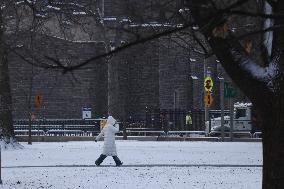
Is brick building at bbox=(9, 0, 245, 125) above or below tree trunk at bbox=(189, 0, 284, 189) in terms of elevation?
above

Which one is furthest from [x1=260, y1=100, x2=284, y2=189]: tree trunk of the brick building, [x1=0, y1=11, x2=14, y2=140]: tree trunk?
the brick building

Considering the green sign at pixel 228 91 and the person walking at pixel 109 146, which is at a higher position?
the green sign at pixel 228 91

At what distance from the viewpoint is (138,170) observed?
18.0m

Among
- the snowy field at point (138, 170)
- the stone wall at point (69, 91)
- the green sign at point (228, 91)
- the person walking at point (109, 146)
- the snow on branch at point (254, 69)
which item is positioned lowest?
the snowy field at point (138, 170)

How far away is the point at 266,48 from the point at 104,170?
377 inches

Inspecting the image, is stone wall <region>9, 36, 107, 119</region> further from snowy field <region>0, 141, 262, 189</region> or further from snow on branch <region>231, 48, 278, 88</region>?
snow on branch <region>231, 48, 278, 88</region>

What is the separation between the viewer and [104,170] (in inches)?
720

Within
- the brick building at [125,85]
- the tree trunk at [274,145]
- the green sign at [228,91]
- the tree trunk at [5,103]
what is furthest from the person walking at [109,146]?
the brick building at [125,85]

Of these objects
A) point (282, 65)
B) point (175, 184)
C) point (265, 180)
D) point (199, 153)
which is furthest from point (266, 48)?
point (199, 153)

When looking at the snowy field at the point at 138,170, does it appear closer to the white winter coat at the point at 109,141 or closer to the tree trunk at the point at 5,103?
the white winter coat at the point at 109,141

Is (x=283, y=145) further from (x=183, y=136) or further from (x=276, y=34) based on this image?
(x=183, y=136)

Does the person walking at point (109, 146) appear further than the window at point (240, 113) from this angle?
No

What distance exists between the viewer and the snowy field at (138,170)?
1481 centimetres

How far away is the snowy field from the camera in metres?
14.8
